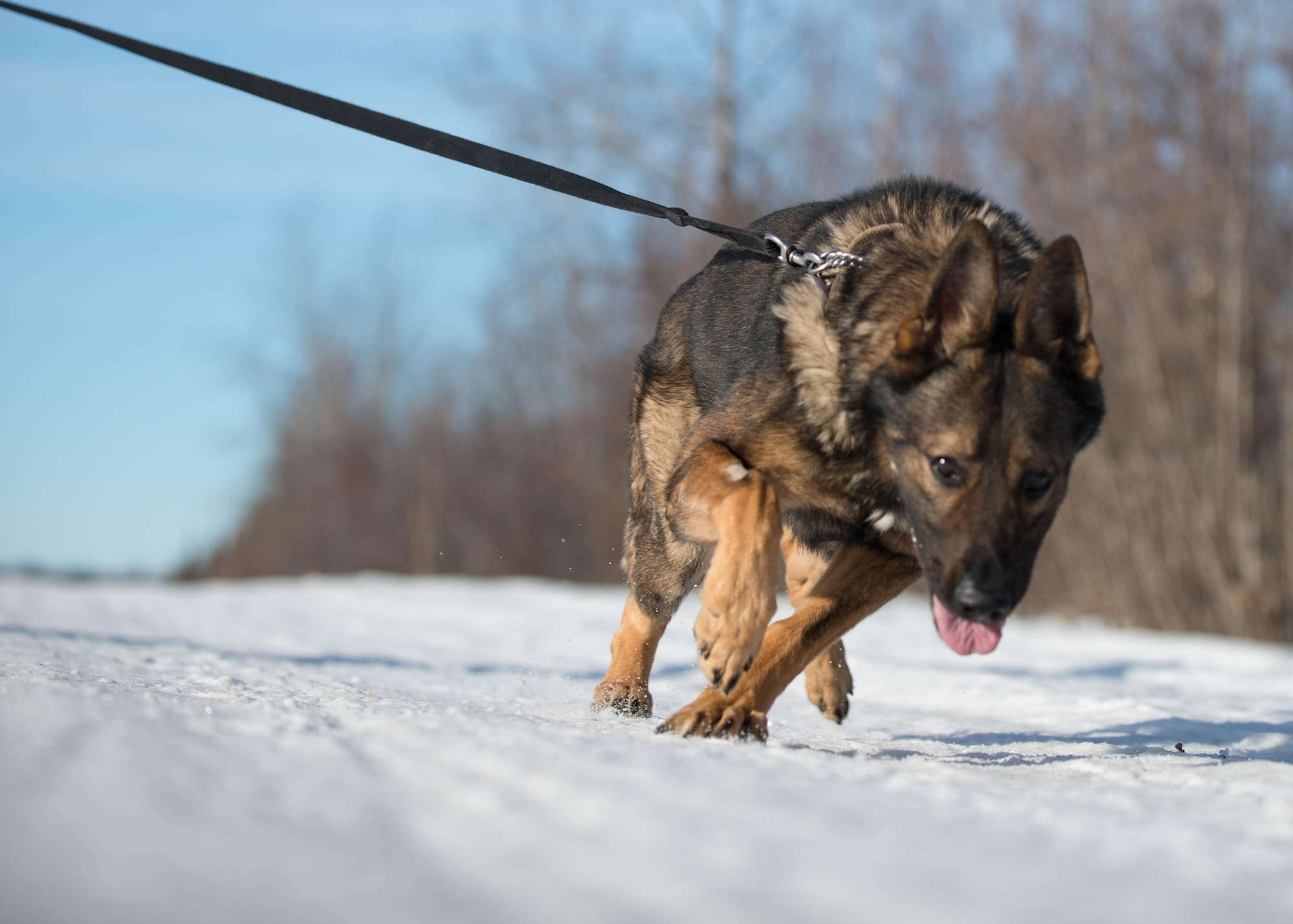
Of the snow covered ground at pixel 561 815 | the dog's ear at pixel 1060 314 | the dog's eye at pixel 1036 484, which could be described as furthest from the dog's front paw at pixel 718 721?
the dog's ear at pixel 1060 314

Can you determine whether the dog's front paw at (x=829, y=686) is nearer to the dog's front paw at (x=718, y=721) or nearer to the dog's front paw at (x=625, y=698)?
the dog's front paw at (x=625, y=698)

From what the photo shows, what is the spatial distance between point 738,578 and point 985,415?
787 millimetres

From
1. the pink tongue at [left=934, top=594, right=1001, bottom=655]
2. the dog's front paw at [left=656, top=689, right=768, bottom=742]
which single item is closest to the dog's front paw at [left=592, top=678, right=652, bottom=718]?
the dog's front paw at [left=656, top=689, right=768, bottom=742]

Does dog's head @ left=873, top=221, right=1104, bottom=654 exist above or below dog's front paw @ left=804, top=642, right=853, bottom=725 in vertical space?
above

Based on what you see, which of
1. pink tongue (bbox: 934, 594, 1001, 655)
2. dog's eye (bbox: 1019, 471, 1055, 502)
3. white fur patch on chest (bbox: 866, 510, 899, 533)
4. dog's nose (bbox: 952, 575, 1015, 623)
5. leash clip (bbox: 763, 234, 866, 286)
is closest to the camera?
dog's nose (bbox: 952, 575, 1015, 623)

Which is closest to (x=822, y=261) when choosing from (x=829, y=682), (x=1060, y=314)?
(x=1060, y=314)

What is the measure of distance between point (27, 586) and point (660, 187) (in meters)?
9.54

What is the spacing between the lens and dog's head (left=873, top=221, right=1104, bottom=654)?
120 inches

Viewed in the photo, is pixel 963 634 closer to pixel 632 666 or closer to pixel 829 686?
pixel 829 686

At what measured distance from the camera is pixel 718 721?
3.12m

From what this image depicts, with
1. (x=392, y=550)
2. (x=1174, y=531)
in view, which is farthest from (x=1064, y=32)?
(x=392, y=550)

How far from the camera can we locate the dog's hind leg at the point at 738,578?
3.13 meters

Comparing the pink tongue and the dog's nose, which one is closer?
the dog's nose

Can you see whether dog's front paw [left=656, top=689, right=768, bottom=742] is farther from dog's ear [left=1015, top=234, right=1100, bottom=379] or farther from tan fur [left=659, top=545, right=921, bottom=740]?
dog's ear [left=1015, top=234, right=1100, bottom=379]
